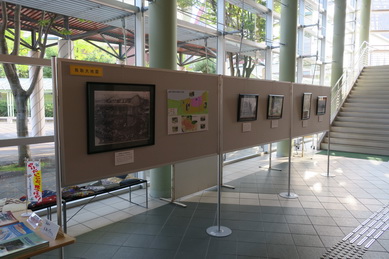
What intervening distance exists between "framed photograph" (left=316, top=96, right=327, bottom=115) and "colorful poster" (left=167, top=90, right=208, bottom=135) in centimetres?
322

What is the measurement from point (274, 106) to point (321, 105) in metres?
1.91

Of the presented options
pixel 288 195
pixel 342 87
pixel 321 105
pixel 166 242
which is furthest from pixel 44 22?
pixel 342 87

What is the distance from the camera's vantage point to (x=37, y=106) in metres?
3.82

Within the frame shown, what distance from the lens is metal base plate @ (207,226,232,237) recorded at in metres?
3.42

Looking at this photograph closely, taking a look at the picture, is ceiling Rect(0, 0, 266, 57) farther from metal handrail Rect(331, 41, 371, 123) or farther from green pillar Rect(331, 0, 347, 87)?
green pillar Rect(331, 0, 347, 87)

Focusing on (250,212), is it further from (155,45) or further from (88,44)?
(88,44)

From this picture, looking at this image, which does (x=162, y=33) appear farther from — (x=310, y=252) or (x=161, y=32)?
(x=310, y=252)

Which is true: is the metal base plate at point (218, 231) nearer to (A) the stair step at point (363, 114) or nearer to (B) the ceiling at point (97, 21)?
(B) the ceiling at point (97, 21)

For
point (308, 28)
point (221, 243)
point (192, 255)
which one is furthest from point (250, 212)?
point (308, 28)

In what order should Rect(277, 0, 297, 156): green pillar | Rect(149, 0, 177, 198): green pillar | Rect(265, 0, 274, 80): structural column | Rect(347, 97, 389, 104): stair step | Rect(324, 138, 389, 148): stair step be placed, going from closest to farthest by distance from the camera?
1. Rect(149, 0, 177, 198): green pillar
2. Rect(277, 0, 297, 156): green pillar
3. Rect(265, 0, 274, 80): structural column
4. Rect(324, 138, 389, 148): stair step
5. Rect(347, 97, 389, 104): stair step

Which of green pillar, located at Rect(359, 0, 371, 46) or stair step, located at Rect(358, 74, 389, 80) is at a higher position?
green pillar, located at Rect(359, 0, 371, 46)

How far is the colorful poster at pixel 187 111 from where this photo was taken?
9.50 ft

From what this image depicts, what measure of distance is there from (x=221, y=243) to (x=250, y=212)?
3.45ft
